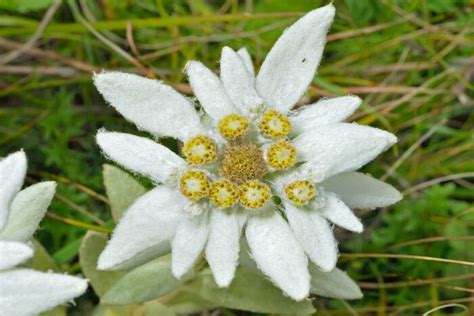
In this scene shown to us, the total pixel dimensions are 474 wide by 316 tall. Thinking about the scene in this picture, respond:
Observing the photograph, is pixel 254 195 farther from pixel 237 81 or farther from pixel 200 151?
pixel 237 81

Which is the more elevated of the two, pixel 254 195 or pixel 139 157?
pixel 139 157

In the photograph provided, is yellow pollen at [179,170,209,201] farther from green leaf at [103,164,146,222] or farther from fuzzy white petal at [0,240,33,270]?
green leaf at [103,164,146,222]

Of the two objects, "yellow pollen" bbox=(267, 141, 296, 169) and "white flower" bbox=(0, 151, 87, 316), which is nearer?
"white flower" bbox=(0, 151, 87, 316)

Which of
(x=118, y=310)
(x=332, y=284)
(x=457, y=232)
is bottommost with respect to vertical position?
(x=457, y=232)

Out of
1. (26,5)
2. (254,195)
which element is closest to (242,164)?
(254,195)

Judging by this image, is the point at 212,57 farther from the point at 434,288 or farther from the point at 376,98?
the point at 434,288

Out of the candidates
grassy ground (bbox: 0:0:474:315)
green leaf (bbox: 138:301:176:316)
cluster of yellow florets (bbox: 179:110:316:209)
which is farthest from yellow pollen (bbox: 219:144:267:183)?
grassy ground (bbox: 0:0:474:315)

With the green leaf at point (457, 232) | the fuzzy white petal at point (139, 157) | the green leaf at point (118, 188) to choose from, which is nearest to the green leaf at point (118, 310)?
the green leaf at point (118, 188)
